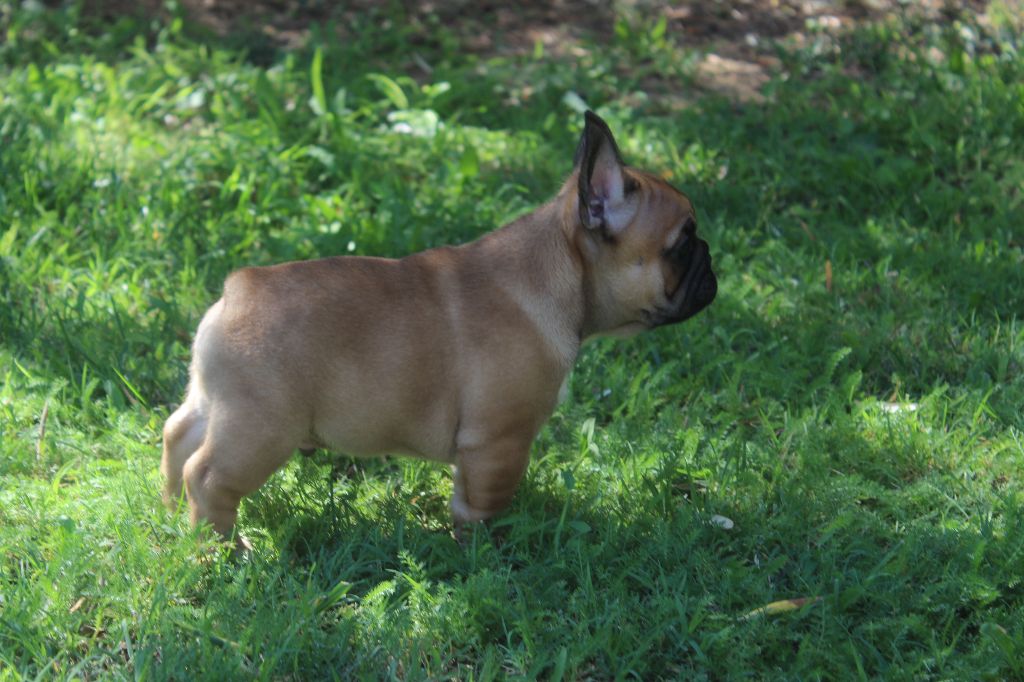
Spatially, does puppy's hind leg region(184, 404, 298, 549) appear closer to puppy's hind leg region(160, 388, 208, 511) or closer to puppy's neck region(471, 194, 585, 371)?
puppy's hind leg region(160, 388, 208, 511)

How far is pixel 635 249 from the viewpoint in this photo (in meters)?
4.55

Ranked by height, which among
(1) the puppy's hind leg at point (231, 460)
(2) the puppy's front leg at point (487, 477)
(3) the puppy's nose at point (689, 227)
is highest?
(3) the puppy's nose at point (689, 227)

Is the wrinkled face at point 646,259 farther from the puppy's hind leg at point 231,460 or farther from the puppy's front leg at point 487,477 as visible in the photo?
the puppy's hind leg at point 231,460

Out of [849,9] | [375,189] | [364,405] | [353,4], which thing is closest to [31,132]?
[375,189]

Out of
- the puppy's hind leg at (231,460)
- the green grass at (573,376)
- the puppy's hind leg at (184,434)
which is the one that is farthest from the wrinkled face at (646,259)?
the puppy's hind leg at (184,434)

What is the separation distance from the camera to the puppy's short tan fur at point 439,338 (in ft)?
14.0

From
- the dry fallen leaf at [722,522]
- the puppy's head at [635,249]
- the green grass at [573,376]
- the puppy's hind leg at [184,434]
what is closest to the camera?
the green grass at [573,376]

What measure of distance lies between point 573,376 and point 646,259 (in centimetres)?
141

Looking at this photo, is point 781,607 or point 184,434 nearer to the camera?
point 781,607

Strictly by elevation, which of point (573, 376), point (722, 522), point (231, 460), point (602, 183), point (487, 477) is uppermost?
point (602, 183)

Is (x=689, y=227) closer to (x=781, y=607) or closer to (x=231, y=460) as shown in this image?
(x=781, y=607)

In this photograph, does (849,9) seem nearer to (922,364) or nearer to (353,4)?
(353,4)

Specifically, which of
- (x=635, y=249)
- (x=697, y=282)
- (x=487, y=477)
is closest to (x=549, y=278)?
(x=635, y=249)

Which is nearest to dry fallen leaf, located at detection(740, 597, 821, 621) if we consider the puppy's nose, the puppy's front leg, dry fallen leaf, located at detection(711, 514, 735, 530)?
dry fallen leaf, located at detection(711, 514, 735, 530)
